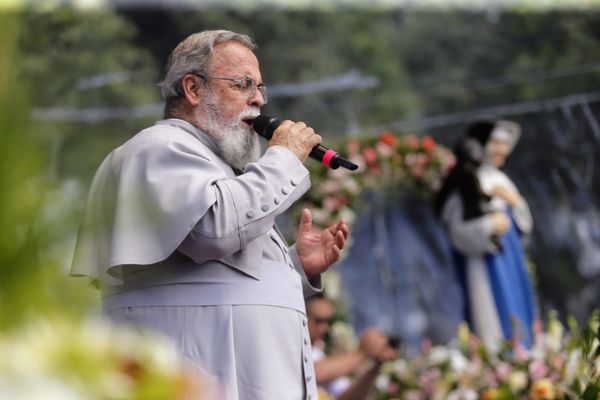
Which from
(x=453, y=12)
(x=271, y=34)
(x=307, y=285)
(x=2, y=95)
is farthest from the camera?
(x=271, y=34)

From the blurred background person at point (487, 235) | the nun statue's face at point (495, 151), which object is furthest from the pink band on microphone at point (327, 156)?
the nun statue's face at point (495, 151)

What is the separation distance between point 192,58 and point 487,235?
406 cm

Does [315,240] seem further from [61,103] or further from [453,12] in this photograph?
[453,12]

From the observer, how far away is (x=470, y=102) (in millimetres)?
8586

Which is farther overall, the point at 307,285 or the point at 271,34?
the point at 271,34

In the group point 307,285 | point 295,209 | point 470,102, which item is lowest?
point 307,285

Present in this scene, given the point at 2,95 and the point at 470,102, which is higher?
the point at 470,102

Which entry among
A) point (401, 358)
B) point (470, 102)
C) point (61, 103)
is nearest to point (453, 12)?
point (470, 102)

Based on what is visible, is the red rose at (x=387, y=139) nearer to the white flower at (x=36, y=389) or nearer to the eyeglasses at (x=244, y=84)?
the eyeglasses at (x=244, y=84)

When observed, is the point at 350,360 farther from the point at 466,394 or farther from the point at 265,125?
the point at 265,125

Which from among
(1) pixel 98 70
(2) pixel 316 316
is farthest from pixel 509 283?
(1) pixel 98 70

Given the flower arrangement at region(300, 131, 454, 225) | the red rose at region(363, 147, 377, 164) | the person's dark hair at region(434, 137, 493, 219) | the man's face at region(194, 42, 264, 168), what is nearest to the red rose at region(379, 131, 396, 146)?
the flower arrangement at region(300, 131, 454, 225)

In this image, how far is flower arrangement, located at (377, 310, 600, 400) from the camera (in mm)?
3273

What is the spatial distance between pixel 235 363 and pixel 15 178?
5.91 feet
